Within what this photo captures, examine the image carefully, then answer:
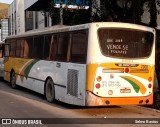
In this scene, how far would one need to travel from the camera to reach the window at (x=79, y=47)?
12328 millimetres

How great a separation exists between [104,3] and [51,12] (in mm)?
4039

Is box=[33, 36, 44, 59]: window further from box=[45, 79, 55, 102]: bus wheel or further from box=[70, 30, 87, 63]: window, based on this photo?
box=[70, 30, 87, 63]: window

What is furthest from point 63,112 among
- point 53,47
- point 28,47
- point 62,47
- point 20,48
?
point 20,48

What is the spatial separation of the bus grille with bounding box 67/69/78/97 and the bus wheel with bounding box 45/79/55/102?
163 cm

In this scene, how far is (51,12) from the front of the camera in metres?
19.6

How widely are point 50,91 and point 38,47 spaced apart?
2239 millimetres

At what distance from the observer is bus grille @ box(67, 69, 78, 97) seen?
12.7m

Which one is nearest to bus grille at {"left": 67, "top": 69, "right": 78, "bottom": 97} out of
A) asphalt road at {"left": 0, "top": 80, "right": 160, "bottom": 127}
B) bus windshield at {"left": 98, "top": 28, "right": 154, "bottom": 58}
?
asphalt road at {"left": 0, "top": 80, "right": 160, "bottom": 127}

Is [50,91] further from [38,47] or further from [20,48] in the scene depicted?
[20,48]

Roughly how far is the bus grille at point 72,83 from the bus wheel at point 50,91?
1.63 metres

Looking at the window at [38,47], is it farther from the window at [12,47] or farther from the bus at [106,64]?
the window at [12,47]

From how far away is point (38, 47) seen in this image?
1652 cm

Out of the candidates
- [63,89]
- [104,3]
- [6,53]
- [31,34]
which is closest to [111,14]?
[104,3]

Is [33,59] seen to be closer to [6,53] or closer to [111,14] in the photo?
[111,14]
